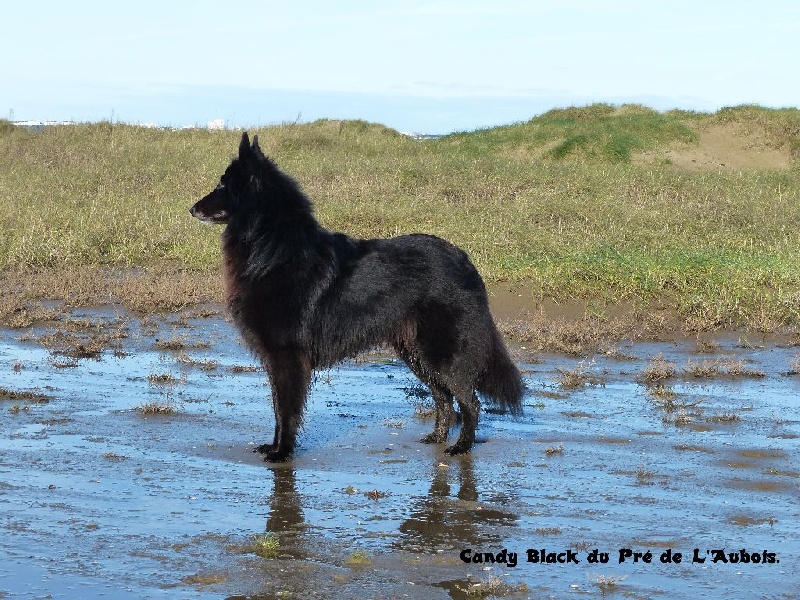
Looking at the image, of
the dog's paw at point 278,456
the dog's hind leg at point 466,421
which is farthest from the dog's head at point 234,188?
the dog's hind leg at point 466,421

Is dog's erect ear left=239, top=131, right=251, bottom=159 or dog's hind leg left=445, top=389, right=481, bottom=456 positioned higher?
dog's erect ear left=239, top=131, right=251, bottom=159

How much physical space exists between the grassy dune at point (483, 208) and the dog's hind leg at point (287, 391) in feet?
14.9

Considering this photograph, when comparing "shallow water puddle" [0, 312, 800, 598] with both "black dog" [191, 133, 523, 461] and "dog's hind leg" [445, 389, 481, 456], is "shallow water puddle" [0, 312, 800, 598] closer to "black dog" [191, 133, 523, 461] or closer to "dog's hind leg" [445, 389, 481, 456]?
"dog's hind leg" [445, 389, 481, 456]

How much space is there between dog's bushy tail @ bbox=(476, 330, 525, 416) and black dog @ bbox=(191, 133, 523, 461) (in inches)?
3.4

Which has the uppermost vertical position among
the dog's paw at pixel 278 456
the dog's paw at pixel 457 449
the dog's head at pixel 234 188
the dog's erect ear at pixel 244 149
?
the dog's erect ear at pixel 244 149

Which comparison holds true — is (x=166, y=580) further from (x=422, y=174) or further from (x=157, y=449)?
(x=422, y=174)

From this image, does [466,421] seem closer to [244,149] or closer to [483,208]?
[244,149]

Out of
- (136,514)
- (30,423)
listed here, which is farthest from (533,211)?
(136,514)

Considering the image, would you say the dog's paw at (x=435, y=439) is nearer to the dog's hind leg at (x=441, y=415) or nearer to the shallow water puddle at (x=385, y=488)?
the dog's hind leg at (x=441, y=415)

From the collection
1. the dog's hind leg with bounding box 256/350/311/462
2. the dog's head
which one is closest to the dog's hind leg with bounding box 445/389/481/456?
the dog's hind leg with bounding box 256/350/311/462

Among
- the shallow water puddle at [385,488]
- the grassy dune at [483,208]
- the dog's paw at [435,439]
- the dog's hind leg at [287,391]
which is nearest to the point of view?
the shallow water puddle at [385,488]

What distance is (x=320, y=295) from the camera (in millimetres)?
5984

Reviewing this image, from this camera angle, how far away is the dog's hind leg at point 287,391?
5.95m

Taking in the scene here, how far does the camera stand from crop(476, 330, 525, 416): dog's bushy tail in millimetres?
6363
